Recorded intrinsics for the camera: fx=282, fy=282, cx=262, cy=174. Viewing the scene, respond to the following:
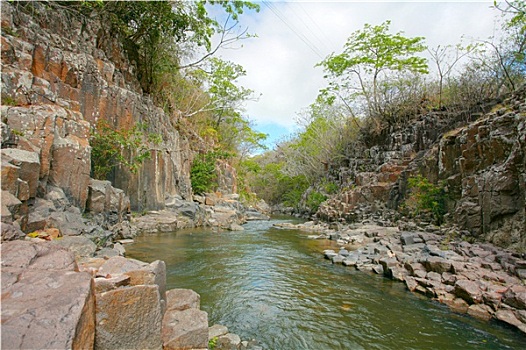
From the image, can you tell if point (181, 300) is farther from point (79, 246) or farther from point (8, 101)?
point (8, 101)

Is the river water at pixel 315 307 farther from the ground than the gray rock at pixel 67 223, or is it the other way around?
the gray rock at pixel 67 223

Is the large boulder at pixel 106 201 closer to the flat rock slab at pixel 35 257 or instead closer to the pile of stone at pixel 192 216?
the pile of stone at pixel 192 216

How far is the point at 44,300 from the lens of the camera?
2.04m

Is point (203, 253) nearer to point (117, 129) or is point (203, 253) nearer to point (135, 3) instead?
point (117, 129)

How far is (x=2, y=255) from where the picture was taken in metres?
2.44

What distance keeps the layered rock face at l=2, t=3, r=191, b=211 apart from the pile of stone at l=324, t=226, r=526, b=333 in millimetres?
8345

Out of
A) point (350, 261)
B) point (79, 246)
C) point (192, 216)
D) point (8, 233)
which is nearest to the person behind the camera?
point (8, 233)

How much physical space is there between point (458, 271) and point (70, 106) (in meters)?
→ 12.4

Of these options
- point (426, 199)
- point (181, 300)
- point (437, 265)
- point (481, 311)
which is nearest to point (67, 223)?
point (181, 300)

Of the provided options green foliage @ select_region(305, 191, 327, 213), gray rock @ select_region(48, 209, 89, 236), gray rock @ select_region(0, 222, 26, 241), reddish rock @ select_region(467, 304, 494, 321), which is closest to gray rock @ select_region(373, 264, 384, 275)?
reddish rock @ select_region(467, 304, 494, 321)

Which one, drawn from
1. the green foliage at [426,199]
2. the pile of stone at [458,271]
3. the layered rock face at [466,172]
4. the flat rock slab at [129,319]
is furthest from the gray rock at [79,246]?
the green foliage at [426,199]

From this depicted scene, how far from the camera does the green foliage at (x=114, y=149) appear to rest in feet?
37.8

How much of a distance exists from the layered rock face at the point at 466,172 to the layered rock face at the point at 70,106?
11565mm

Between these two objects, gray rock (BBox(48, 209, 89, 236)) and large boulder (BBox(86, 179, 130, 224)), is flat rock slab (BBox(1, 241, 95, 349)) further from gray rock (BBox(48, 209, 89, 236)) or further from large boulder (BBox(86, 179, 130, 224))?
large boulder (BBox(86, 179, 130, 224))
